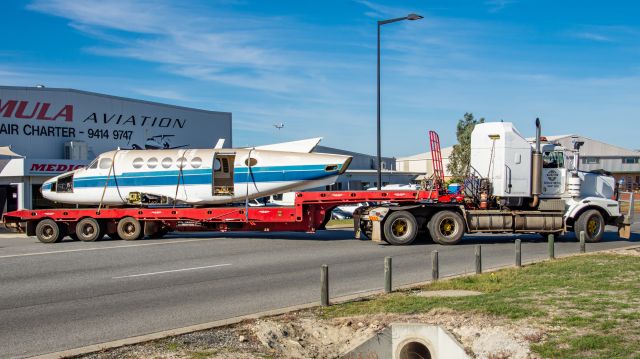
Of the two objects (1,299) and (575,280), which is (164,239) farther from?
(575,280)

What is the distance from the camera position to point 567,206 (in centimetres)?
2189

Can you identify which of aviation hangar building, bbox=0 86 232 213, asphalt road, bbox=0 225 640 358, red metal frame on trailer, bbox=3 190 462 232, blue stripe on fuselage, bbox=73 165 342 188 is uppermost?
aviation hangar building, bbox=0 86 232 213

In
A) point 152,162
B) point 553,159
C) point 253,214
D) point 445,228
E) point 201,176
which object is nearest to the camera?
point 445,228

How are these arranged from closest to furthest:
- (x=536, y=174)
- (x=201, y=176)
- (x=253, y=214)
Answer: (x=536, y=174)
(x=253, y=214)
(x=201, y=176)

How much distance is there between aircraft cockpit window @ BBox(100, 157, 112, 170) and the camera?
975 inches

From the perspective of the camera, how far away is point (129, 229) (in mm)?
23672

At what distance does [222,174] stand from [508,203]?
9.98 metres

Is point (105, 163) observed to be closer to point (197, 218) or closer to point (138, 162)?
point (138, 162)

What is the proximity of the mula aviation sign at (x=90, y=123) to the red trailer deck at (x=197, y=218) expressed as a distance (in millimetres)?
10618

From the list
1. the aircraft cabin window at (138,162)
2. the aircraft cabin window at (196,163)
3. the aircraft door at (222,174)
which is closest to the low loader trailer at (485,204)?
the aircraft door at (222,174)

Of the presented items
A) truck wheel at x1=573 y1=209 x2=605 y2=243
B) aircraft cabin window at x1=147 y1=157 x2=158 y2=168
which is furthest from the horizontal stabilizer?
truck wheel at x1=573 y1=209 x2=605 y2=243

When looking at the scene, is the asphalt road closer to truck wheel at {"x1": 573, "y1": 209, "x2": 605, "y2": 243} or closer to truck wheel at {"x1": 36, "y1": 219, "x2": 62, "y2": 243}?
truck wheel at {"x1": 36, "y1": 219, "x2": 62, "y2": 243}

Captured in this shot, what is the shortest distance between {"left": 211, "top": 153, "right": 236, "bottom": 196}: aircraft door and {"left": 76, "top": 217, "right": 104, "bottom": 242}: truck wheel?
4255 mm

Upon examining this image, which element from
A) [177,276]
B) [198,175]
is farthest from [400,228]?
[177,276]
